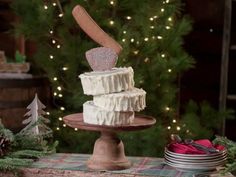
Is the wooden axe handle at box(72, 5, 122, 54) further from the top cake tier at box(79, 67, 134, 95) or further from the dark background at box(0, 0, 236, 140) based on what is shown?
the dark background at box(0, 0, 236, 140)

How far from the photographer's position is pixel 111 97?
1.26m

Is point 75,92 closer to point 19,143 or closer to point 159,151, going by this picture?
point 159,151

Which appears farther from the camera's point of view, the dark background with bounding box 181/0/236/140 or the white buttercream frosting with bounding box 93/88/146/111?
the dark background with bounding box 181/0/236/140

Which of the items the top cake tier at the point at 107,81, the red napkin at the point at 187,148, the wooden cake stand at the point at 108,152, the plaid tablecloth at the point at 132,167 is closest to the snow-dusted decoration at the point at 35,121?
the plaid tablecloth at the point at 132,167

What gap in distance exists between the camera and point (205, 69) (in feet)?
10.0

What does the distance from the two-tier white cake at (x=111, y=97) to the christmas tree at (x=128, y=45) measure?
30.1 inches

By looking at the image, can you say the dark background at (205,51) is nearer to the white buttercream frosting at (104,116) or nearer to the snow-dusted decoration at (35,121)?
the snow-dusted decoration at (35,121)

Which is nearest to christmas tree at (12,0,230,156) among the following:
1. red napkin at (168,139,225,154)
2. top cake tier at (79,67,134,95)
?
red napkin at (168,139,225,154)

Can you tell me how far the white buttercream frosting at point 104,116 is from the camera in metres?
1.26

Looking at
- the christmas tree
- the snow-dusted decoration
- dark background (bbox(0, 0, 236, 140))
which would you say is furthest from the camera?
dark background (bbox(0, 0, 236, 140))

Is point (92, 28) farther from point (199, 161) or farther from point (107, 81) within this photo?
point (199, 161)

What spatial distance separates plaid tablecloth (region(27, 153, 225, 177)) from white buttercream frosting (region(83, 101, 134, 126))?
161 millimetres

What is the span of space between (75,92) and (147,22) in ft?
1.56

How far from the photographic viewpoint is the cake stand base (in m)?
1.34
